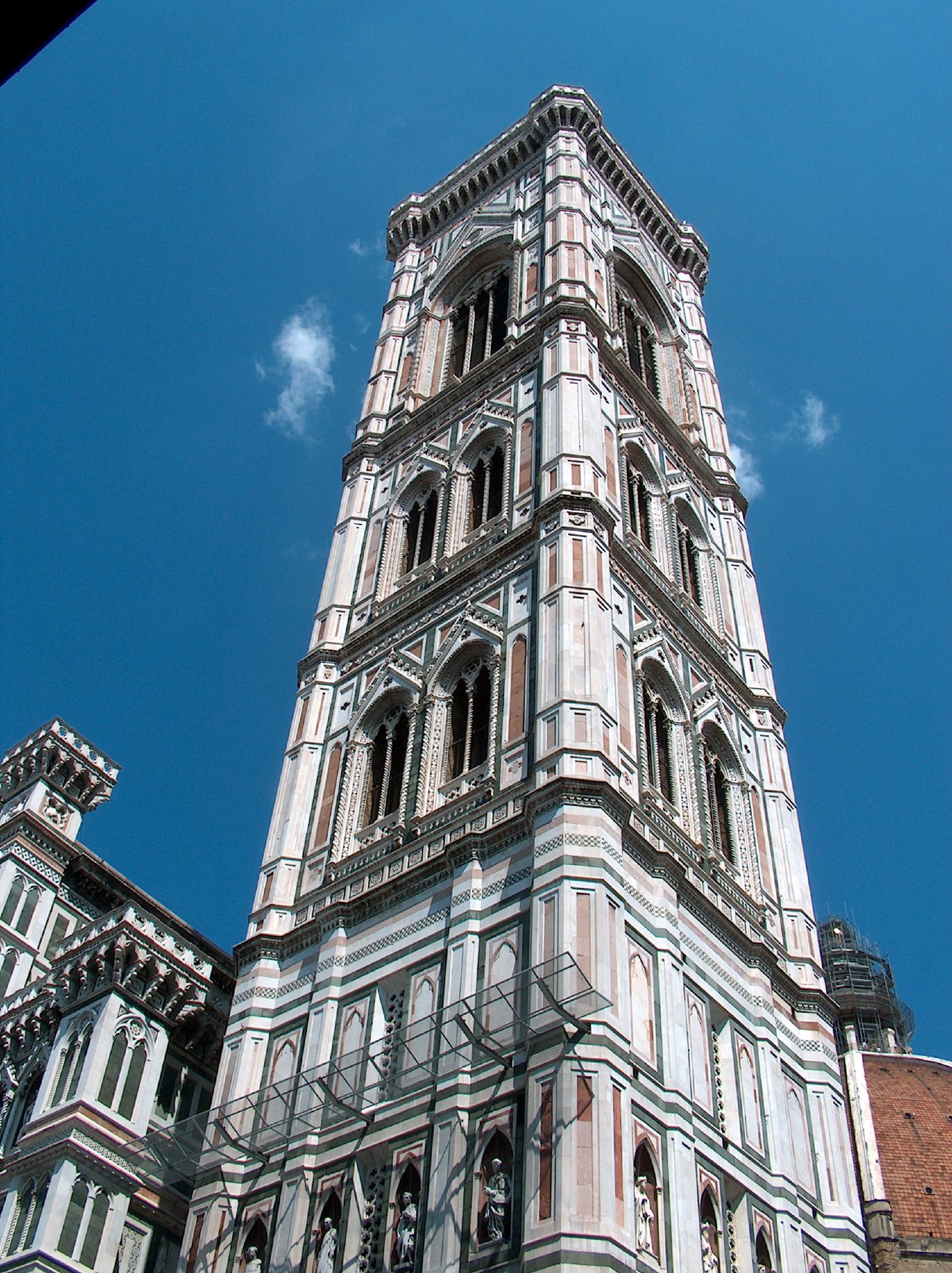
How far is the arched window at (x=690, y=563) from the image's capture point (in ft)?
85.3

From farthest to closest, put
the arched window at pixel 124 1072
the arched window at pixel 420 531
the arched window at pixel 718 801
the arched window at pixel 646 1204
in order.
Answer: the arched window at pixel 420 531 < the arched window at pixel 718 801 < the arched window at pixel 124 1072 < the arched window at pixel 646 1204

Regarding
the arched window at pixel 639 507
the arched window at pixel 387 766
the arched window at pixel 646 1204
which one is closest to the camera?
the arched window at pixel 646 1204

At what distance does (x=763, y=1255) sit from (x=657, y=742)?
26.1 ft

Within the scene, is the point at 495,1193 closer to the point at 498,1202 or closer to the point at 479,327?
the point at 498,1202

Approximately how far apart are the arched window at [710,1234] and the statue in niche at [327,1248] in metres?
4.04

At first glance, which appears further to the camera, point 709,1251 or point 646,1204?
point 709,1251

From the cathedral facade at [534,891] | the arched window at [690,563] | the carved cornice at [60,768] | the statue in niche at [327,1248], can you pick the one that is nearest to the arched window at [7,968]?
the carved cornice at [60,768]

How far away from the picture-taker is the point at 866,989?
57562 mm

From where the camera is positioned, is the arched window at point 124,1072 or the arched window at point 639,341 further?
the arched window at point 639,341

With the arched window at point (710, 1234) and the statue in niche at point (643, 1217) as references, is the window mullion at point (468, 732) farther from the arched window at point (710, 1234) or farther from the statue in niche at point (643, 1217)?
the statue in niche at point (643, 1217)

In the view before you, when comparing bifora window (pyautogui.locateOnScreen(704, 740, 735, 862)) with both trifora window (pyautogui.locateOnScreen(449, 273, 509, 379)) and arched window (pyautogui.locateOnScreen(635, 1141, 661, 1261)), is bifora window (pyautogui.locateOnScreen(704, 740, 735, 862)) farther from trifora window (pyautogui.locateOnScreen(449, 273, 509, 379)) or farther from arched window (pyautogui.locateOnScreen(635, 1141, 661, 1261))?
trifora window (pyautogui.locateOnScreen(449, 273, 509, 379))

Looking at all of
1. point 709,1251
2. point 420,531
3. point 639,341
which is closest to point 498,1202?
point 709,1251

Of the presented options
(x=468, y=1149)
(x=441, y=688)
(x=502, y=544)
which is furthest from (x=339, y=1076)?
(x=502, y=544)

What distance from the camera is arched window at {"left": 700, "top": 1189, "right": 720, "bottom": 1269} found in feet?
46.3
